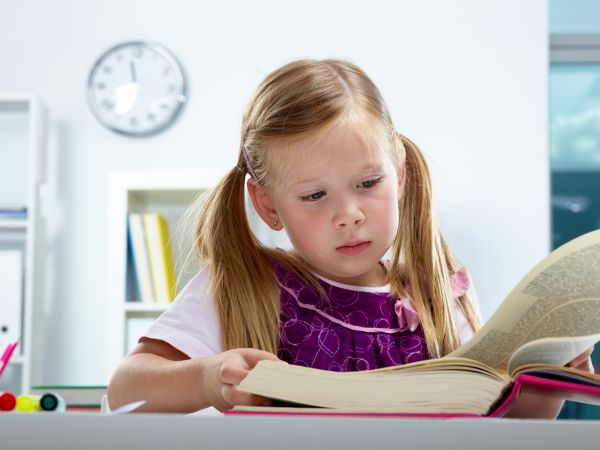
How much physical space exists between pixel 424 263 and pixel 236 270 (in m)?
→ 0.27

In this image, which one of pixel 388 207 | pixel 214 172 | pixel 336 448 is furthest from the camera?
pixel 214 172

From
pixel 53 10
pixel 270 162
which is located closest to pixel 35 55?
pixel 53 10

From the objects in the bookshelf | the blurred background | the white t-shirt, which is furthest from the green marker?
the blurred background

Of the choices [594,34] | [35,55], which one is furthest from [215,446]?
[594,34]

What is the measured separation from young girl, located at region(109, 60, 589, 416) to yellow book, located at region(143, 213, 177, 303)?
177 cm

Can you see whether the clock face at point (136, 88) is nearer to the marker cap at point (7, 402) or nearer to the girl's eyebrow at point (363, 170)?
the girl's eyebrow at point (363, 170)

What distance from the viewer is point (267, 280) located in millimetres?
1042

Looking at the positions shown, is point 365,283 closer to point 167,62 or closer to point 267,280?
point 267,280

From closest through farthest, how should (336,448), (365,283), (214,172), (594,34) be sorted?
(336,448), (365,283), (214,172), (594,34)

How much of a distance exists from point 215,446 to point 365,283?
0.77 meters

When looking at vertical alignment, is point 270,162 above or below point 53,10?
below

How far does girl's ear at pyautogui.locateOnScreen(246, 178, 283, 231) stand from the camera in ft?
3.54

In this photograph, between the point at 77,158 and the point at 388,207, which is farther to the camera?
the point at 77,158

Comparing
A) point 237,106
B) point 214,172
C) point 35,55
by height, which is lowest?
point 214,172
